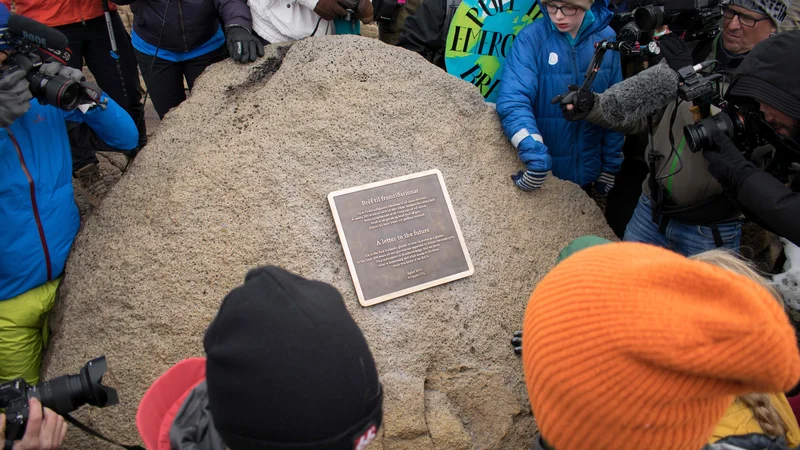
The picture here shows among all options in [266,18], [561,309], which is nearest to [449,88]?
[266,18]

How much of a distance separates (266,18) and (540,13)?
193 centimetres

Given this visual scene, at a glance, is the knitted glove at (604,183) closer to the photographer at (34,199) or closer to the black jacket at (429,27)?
the black jacket at (429,27)

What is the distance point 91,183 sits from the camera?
12.0ft

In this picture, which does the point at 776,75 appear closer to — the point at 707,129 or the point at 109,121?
the point at 707,129

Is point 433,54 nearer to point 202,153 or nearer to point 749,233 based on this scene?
point 202,153

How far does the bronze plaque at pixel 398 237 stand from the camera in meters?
2.85

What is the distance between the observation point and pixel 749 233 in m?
4.10

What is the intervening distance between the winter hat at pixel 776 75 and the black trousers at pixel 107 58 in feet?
13.1

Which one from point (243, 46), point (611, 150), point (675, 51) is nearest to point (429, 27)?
point (243, 46)

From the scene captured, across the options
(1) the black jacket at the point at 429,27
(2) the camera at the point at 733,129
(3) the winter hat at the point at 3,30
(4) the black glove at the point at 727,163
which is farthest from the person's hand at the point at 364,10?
(4) the black glove at the point at 727,163

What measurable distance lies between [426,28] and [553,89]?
1.13 metres

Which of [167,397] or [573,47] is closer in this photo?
[167,397]

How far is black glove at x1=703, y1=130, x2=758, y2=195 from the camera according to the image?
8.23 ft

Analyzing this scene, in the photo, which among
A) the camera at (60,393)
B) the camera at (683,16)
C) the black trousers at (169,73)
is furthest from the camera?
the black trousers at (169,73)
